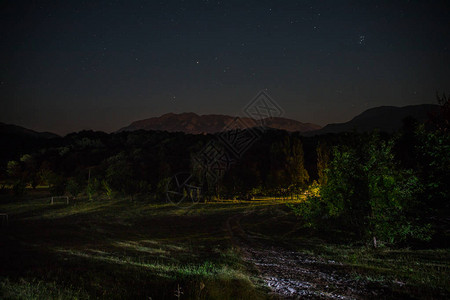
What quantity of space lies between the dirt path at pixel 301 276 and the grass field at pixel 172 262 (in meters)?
0.59

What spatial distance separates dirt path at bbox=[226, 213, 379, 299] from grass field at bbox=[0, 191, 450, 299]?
593 millimetres

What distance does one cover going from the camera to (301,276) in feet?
37.7

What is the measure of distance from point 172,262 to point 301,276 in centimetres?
665

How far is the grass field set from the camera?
8.95 m

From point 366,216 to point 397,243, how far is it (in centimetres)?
468

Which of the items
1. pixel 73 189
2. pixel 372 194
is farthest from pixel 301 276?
pixel 73 189

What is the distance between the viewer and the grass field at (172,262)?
8.95 metres

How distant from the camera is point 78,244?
20.3m

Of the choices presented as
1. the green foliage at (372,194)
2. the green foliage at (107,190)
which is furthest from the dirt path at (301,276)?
the green foliage at (107,190)

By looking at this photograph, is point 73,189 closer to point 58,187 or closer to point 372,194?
point 58,187

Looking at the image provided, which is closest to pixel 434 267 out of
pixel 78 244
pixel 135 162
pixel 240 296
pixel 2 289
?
pixel 240 296

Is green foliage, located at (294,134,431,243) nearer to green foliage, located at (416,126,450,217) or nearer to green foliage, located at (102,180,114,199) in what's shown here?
green foliage, located at (416,126,450,217)

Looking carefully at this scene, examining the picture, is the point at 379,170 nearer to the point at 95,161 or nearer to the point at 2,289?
the point at 2,289

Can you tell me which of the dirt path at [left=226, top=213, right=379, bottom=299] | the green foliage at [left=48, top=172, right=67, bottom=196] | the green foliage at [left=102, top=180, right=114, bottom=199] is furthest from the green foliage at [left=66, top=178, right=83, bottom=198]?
the dirt path at [left=226, top=213, right=379, bottom=299]
